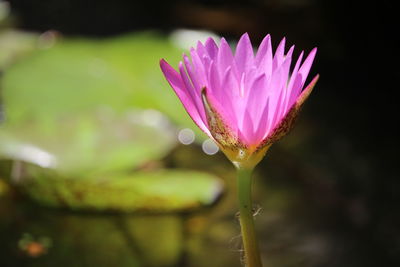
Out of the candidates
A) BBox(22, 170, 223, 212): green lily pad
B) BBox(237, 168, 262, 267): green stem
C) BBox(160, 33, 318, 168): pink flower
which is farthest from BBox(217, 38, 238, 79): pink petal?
BBox(22, 170, 223, 212): green lily pad

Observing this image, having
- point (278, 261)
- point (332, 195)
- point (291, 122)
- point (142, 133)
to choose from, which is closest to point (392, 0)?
point (332, 195)

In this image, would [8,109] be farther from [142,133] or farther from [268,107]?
[268,107]

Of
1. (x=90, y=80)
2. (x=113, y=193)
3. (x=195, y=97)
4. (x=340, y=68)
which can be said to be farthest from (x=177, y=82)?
(x=340, y=68)

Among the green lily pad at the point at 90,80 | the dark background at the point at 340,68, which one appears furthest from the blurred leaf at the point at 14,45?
the dark background at the point at 340,68

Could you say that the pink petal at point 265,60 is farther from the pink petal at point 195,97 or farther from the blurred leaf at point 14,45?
the blurred leaf at point 14,45

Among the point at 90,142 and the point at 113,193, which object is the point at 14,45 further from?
the point at 113,193

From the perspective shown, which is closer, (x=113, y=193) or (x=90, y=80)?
(x=113, y=193)
